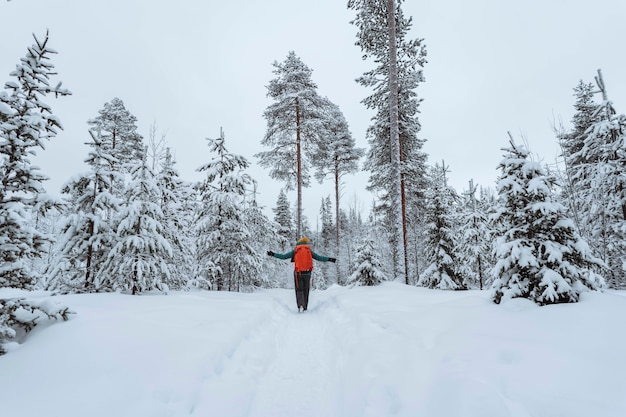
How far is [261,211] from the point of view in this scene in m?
19.0

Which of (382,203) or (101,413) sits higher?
(382,203)

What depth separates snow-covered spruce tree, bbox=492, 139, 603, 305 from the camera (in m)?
4.60

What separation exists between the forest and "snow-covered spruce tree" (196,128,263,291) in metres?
Answer: 0.06

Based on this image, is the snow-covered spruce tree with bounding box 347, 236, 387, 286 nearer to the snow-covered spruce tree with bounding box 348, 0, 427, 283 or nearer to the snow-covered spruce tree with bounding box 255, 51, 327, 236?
the snow-covered spruce tree with bounding box 348, 0, 427, 283

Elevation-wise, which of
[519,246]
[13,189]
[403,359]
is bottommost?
[403,359]

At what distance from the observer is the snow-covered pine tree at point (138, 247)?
23.9 feet

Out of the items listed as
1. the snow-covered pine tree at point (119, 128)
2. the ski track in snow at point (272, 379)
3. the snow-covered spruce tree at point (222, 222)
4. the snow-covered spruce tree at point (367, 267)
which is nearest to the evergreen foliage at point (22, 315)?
the ski track in snow at point (272, 379)

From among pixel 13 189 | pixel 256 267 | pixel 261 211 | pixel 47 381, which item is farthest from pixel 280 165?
pixel 47 381

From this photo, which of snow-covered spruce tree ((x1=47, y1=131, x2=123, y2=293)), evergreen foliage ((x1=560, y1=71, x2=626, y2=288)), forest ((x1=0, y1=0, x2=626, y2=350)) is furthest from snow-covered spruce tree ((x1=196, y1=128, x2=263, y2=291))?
evergreen foliage ((x1=560, y1=71, x2=626, y2=288))

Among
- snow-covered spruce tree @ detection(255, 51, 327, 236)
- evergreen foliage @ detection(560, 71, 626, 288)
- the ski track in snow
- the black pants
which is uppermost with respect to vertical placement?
snow-covered spruce tree @ detection(255, 51, 327, 236)

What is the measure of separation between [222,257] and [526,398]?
11.7 metres

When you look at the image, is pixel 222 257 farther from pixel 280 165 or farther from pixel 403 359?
pixel 403 359

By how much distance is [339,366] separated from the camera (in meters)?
4.63

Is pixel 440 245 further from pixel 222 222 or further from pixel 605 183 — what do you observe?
pixel 222 222
